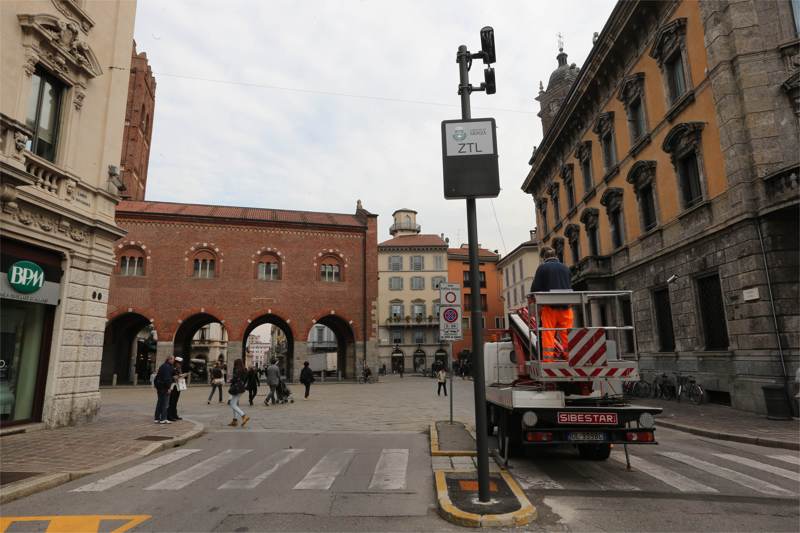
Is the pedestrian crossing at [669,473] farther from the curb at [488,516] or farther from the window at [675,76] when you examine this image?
the window at [675,76]

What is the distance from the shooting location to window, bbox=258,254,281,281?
116ft

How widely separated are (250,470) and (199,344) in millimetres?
59921

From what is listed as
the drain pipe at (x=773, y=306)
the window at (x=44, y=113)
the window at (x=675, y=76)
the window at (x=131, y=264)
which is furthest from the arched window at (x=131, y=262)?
the drain pipe at (x=773, y=306)

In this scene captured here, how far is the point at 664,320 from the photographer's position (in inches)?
697

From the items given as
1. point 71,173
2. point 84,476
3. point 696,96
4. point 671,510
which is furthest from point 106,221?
point 696,96

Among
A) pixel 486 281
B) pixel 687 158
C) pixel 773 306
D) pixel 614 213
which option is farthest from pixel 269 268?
pixel 486 281

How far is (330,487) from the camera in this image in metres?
6.04

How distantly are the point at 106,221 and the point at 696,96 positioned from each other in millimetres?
17957

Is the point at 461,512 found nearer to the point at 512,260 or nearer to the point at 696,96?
the point at 696,96

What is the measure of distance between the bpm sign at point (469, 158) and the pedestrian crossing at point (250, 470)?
3.90 meters

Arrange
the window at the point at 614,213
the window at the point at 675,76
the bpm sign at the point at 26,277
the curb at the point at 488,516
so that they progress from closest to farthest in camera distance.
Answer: the curb at the point at 488,516 < the bpm sign at the point at 26,277 < the window at the point at 675,76 < the window at the point at 614,213

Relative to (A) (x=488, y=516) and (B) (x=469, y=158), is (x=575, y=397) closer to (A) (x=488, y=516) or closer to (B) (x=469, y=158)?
(A) (x=488, y=516)

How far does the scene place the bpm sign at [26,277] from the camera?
30.7 ft

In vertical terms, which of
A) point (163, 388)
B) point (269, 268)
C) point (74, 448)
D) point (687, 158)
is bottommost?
point (74, 448)
